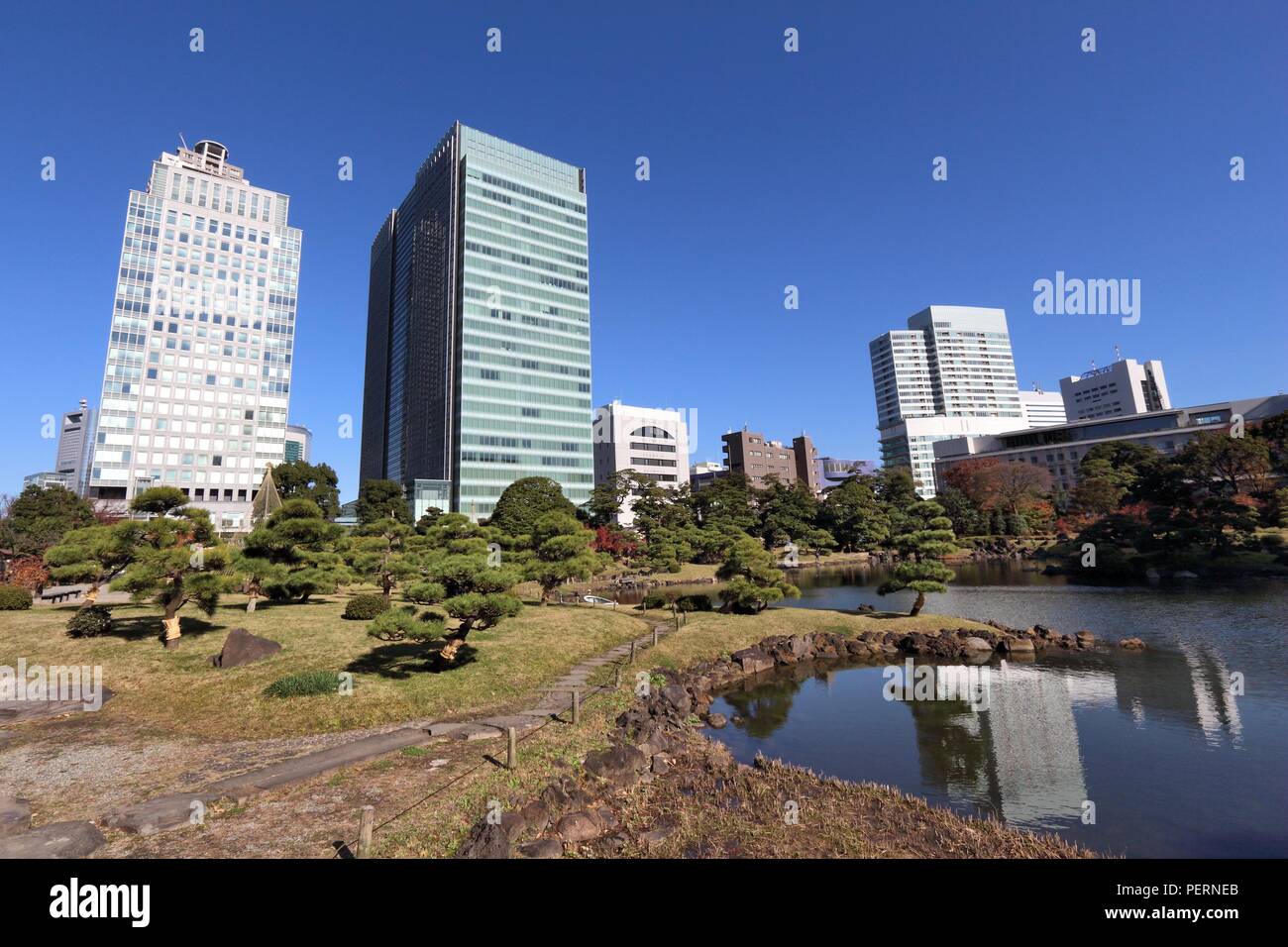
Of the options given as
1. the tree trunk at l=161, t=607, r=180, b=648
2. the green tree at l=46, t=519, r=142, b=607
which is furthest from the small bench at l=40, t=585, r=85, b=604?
the tree trunk at l=161, t=607, r=180, b=648

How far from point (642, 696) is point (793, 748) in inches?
237

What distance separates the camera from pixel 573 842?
11625mm

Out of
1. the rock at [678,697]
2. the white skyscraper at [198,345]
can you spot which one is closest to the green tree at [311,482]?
the white skyscraper at [198,345]

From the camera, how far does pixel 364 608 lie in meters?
30.6

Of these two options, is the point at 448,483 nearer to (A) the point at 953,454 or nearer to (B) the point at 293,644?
(B) the point at 293,644

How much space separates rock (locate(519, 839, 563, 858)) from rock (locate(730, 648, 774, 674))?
2021cm

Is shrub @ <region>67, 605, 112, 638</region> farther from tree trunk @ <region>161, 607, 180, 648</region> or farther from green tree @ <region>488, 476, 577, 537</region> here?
green tree @ <region>488, 476, 577, 537</region>

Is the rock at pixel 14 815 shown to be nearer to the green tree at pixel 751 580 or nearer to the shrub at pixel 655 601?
the green tree at pixel 751 580

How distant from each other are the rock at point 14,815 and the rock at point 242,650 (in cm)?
964

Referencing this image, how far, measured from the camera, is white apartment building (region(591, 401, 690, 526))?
456ft

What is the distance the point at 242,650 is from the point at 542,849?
17783mm

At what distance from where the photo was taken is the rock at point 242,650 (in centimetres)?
2145

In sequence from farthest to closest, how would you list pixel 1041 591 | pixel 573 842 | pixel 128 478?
pixel 128 478
pixel 1041 591
pixel 573 842

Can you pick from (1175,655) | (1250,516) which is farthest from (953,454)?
(1175,655)
